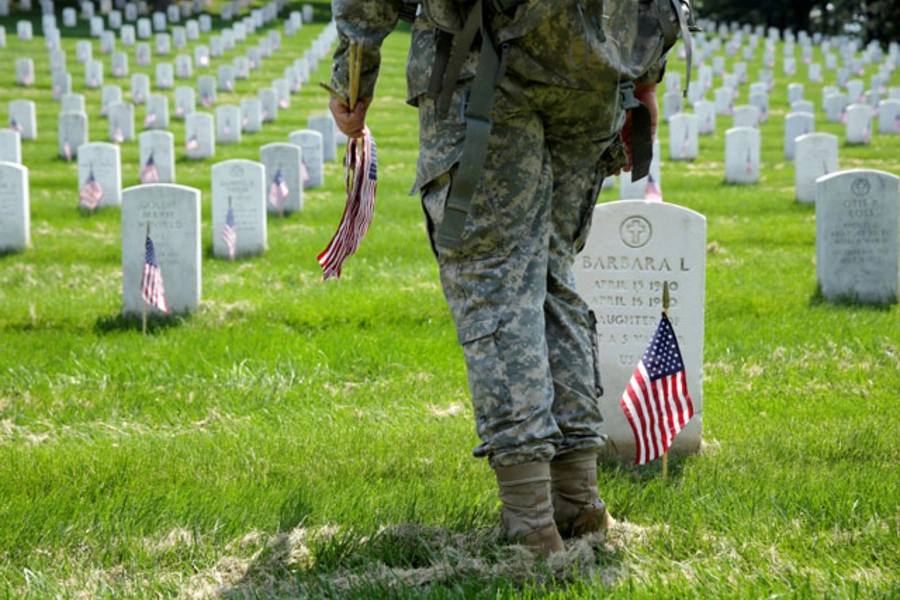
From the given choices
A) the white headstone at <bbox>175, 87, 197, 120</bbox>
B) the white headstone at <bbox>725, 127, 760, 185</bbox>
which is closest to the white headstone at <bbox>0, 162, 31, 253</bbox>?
the white headstone at <bbox>725, 127, 760, 185</bbox>

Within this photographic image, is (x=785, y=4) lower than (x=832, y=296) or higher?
higher

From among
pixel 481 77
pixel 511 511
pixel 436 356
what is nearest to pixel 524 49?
pixel 481 77

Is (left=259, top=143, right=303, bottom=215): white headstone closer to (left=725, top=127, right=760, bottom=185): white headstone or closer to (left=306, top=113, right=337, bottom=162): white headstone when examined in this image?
(left=306, top=113, right=337, bottom=162): white headstone

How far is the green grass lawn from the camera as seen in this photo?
3.25 metres

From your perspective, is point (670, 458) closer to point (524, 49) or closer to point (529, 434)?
point (529, 434)

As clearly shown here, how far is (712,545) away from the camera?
3.44 metres

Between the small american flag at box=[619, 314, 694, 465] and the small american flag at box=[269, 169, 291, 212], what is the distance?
9.33 meters

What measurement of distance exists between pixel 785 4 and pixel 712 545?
6355cm

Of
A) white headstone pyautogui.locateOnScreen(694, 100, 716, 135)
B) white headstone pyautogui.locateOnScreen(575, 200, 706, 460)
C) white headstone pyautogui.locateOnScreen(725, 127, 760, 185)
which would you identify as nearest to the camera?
white headstone pyautogui.locateOnScreen(575, 200, 706, 460)

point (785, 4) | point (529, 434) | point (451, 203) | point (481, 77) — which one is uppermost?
point (785, 4)

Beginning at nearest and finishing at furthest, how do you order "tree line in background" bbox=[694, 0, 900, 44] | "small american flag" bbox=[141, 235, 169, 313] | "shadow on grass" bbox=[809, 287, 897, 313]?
"small american flag" bbox=[141, 235, 169, 313]
"shadow on grass" bbox=[809, 287, 897, 313]
"tree line in background" bbox=[694, 0, 900, 44]

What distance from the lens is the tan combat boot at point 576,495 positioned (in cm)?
350

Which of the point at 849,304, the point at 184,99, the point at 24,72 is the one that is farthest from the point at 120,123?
the point at 849,304

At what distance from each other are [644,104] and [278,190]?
9.99m
